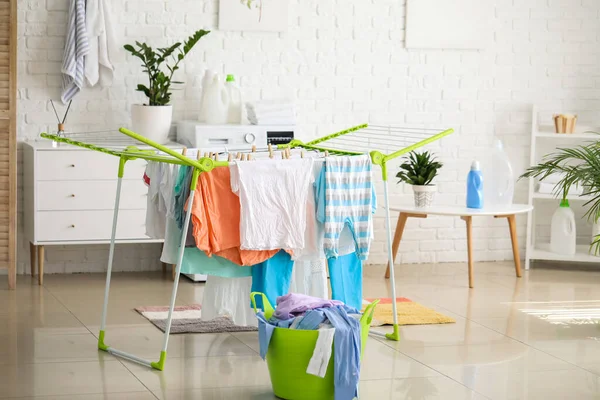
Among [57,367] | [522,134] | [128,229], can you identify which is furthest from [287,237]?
[522,134]

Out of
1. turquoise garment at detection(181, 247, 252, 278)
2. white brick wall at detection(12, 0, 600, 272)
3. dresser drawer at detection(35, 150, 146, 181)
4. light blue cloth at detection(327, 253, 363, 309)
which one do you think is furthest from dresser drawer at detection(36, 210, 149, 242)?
light blue cloth at detection(327, 253, 363, 309)

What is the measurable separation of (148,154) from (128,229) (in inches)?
64.8

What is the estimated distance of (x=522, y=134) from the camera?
21.7 ft

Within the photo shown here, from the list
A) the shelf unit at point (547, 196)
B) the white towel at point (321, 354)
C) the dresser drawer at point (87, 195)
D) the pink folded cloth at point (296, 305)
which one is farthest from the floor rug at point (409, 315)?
the shelf unit at point (547, 196)

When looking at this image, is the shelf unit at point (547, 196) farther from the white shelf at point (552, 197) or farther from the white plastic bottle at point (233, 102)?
the white plastic bottle at point (233, 102)

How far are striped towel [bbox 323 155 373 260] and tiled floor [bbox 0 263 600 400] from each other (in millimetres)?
519

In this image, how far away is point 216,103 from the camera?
563 cm

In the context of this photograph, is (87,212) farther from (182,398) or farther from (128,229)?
(182,398)

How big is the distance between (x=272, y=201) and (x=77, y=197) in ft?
6.32

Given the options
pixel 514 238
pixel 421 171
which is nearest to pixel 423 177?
pixel 421 171

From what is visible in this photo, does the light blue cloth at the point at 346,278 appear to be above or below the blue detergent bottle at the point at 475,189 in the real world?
below

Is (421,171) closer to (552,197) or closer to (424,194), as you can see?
(424,194)

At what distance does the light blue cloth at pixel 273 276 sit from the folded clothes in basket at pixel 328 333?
39 centimetres

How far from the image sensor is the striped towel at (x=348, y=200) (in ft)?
12.8
